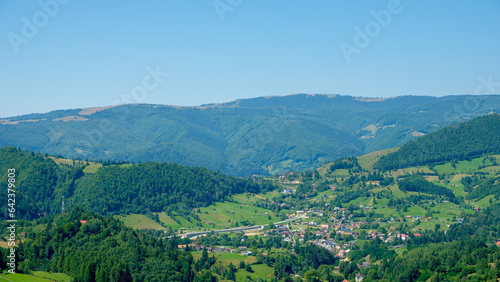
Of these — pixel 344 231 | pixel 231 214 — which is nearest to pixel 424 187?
pixel 344 231

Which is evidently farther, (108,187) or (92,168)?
(92,168)

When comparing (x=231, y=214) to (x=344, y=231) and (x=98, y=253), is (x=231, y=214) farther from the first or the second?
(x=98, y=253)

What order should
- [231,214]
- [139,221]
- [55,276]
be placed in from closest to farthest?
1. [55,276]
2. [139,221]
3. [231,214]

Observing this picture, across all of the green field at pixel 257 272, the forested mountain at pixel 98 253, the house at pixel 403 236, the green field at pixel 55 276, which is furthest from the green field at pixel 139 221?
the green field at pixel 55 276

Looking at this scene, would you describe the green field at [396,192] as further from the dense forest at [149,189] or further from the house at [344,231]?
the dense forest at [149,189]

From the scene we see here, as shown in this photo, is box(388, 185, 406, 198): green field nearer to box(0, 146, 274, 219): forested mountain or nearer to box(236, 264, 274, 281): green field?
box(0, 146, 274, 219): forested mountain

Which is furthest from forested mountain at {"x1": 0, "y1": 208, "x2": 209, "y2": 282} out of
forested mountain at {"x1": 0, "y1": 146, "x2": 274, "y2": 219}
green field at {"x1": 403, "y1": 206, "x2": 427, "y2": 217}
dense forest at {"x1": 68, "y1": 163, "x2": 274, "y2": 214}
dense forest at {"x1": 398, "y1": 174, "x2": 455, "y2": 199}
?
dense forest at {"x1": 398, "y1": 174, "x2": 455, "y2": 199}

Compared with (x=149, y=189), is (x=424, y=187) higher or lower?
lower

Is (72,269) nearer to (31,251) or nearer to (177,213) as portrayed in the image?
(31,251)

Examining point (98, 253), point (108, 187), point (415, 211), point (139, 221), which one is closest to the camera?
point (98, 253)
